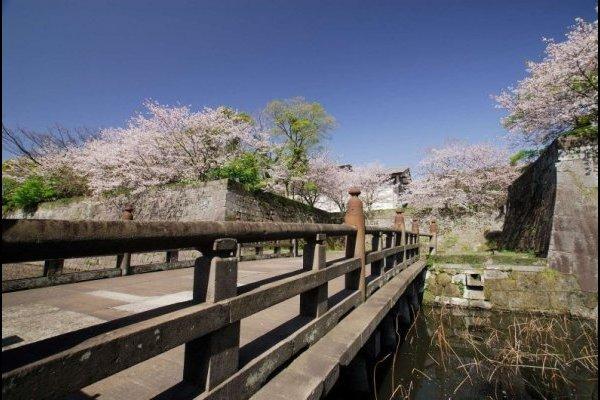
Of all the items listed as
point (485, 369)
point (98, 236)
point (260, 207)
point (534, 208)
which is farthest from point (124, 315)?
point (534, 208)

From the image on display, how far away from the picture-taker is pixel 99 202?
14555 mm

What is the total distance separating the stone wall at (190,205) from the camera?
11.4m

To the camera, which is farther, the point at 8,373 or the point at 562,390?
the point at 562,390

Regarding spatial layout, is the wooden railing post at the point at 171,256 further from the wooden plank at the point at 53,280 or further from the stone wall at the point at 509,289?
the stone wall at the point at 509,289

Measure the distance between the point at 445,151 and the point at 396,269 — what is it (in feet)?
70.8

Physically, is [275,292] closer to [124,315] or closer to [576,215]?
[124,315]

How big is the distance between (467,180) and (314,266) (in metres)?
24.1

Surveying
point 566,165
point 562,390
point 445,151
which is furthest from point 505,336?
point 445,151

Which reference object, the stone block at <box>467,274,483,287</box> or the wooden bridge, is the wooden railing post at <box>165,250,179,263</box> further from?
the stone block at <box>467,274,483,287</box>

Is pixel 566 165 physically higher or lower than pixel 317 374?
higher

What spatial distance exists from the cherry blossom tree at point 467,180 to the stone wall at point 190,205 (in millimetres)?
13377

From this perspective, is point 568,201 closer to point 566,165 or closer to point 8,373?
point 566,165

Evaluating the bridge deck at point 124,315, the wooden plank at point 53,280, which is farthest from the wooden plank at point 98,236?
the wooden plank at point 53,280

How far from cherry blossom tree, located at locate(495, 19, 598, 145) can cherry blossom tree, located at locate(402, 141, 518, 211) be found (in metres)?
9.75
